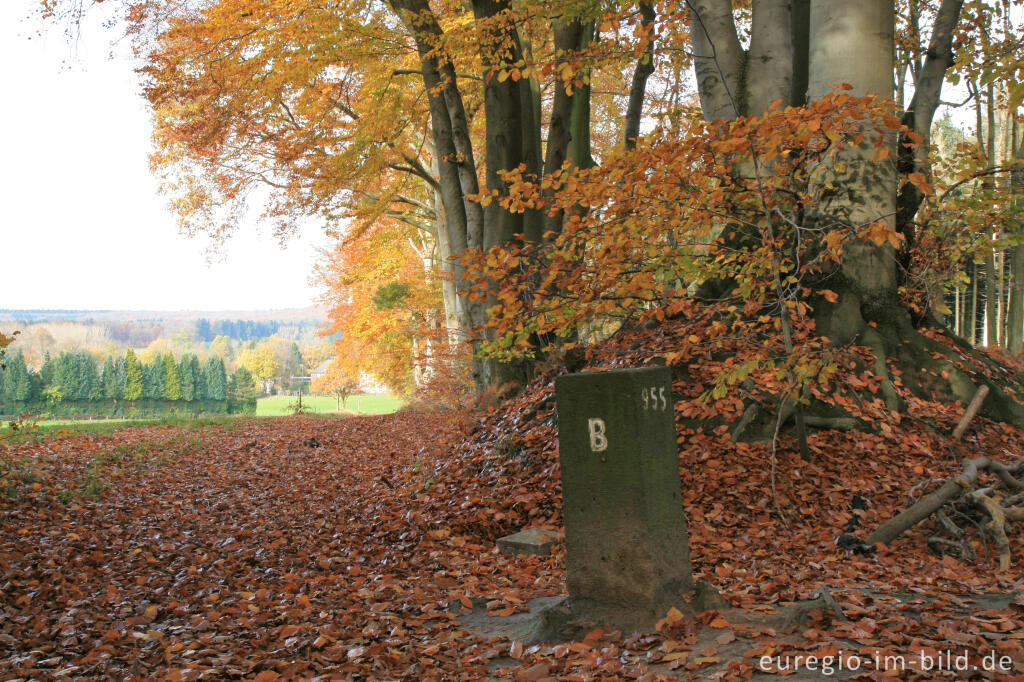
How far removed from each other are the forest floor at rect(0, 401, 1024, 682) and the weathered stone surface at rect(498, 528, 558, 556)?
114 mm

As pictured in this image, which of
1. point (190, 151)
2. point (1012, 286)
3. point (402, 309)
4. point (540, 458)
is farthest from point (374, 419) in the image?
point (1012, 286)

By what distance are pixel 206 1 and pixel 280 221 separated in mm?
6205

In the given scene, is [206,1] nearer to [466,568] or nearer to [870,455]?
[466,568]

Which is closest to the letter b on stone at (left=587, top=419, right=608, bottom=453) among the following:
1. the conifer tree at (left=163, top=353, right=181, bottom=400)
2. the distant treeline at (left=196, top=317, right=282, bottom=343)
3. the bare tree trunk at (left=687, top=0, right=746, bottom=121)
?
the bare tree trunk at (left=687, top=0, right=746, bottom=121)

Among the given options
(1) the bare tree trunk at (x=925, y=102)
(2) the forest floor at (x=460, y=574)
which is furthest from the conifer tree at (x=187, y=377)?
(1) the bare tree trunk at (x=925, y=102)

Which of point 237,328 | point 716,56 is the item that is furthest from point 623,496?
point 237,328

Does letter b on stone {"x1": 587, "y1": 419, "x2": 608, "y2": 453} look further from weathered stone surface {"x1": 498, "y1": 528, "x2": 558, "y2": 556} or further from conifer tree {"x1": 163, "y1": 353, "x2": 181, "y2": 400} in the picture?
conifer tree {"x1": 163, "y1": 353, "x2": 181, "y2": 400}

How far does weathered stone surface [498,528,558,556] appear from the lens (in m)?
5.85

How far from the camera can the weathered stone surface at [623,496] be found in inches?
143

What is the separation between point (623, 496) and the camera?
12.0ft

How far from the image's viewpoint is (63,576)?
564 cm

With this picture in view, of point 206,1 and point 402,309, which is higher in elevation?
point 206,1

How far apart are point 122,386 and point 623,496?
47.6m

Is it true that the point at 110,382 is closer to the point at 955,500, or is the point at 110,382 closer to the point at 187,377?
the point at 187,377
